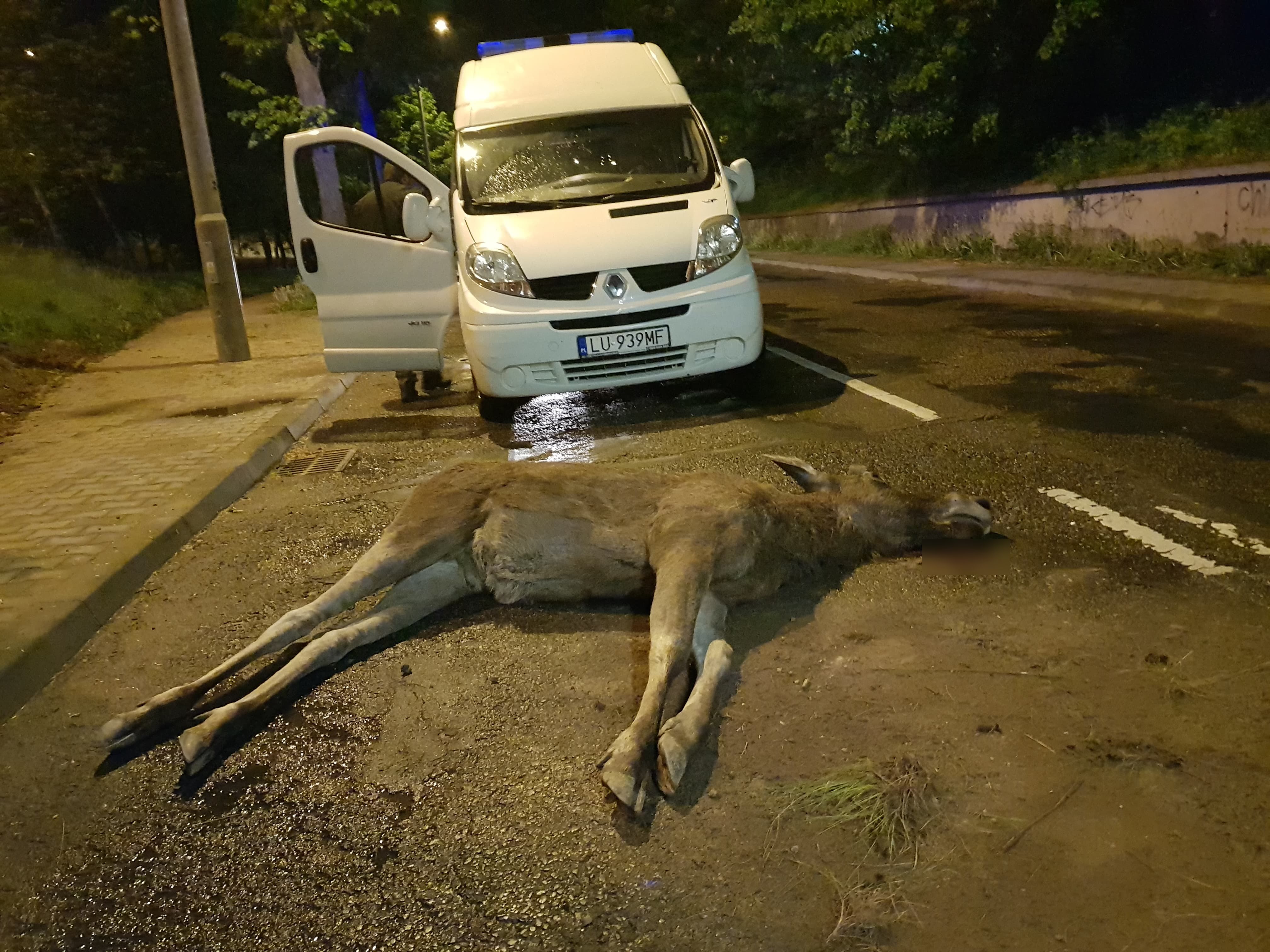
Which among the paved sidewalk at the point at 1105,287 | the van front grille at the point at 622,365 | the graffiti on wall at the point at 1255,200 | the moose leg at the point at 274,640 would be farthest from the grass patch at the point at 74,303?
the graffiti on wall at the point at 1255,200

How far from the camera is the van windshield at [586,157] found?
303 inches

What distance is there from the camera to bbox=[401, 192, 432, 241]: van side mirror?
7.61 m

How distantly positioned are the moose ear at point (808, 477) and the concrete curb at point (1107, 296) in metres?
7.01

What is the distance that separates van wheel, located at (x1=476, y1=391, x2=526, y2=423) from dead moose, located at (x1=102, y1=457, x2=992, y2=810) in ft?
10.6

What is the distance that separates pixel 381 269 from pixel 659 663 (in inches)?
224

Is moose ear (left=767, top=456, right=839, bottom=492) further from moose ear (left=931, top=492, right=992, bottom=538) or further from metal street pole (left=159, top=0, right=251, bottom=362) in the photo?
metal street pole (left=159, top=0, right=251, bottom=362)

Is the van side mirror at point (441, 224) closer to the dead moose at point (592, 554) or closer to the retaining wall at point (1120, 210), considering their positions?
the dead moose at point (592, 554)

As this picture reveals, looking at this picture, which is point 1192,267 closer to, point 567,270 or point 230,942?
point 567,270

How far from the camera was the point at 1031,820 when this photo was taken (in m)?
2.59

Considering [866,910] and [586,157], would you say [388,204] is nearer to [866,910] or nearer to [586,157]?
[586,157]

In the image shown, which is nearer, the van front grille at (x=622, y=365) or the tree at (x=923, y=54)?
the van front grille at (x=622, y=365)

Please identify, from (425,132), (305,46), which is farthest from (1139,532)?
(305,46)

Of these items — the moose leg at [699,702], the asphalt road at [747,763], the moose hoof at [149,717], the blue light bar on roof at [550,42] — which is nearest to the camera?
the asphalt road at [747,763]

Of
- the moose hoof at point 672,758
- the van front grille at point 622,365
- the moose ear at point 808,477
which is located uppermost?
the van front grille at point 622,365
